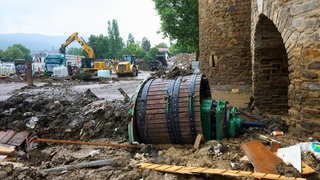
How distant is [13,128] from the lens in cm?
633

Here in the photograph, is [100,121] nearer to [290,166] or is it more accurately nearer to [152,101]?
[152,101]

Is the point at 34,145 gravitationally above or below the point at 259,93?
below

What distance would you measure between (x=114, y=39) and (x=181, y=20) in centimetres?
4855

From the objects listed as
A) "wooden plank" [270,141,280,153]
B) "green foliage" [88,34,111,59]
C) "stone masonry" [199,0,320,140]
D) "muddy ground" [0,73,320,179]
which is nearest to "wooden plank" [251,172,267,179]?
"muddy ground" [0,73,320,179]

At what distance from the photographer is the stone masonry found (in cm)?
420

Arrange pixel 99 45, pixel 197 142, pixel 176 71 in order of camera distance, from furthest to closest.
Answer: pixel 99 45
pixel 176 71
pixel 197 142

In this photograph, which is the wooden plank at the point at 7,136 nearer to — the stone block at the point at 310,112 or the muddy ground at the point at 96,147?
the muddy ground at the point at 96,147

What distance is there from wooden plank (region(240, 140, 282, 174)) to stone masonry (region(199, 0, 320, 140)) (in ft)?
3.17

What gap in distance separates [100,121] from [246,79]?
6490mm

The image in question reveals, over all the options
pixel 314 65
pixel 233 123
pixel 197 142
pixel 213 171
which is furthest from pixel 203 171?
pixel 314 65

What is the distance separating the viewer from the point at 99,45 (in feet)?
189

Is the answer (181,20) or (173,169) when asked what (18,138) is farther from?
(181,20)

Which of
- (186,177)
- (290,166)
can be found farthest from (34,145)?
(290,166)

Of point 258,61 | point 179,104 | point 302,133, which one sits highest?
point 258,61
